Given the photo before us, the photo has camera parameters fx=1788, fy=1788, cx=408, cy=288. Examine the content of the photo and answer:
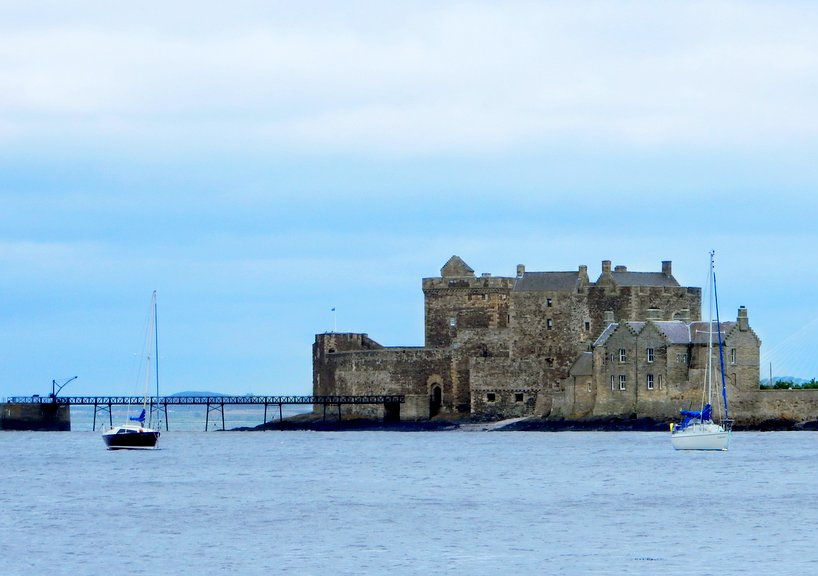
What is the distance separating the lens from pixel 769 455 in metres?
65.3

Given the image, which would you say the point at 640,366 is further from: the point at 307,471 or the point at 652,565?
the point at 652,565

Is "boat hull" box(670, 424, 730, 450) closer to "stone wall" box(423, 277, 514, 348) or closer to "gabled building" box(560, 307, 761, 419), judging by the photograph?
"gabled building" box(560, 307, 761, 419)

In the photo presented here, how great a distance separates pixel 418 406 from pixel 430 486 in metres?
43.8

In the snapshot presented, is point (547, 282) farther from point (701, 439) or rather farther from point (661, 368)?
point (701, 439)

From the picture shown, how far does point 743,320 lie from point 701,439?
13.3 metres

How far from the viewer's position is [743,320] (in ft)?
263

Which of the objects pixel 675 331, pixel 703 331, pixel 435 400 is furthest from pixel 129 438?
pixel 703 331

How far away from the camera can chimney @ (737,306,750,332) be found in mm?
80125

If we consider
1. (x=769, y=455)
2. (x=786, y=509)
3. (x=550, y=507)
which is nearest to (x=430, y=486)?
(x=550, y=507)

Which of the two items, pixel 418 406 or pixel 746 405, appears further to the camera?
pixel 418 406

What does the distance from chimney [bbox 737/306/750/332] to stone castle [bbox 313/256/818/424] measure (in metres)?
0.04

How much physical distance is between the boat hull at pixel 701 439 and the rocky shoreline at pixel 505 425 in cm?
1166

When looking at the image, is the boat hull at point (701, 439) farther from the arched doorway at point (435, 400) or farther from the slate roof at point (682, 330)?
the arched doorway at point (435, 400)

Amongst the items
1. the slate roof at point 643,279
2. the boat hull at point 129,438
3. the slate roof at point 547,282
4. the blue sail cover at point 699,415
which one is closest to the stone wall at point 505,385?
the slate roof at point 547,282
